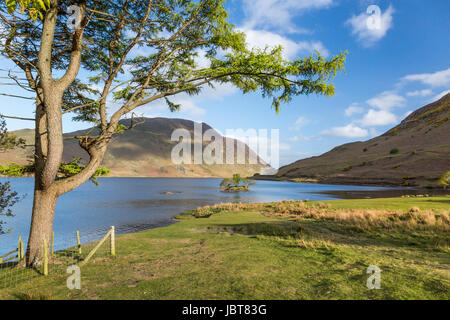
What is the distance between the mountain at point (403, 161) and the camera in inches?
3366

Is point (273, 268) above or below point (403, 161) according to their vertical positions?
below

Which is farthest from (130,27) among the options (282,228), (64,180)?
(282,228)

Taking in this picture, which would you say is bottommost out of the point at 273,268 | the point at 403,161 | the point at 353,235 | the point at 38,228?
the point at 353,235

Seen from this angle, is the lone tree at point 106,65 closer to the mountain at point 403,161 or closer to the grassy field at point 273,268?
the grassy field at point 273,268

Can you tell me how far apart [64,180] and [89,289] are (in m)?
4.22

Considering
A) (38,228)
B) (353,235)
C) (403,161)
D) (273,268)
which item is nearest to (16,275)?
(38,228)

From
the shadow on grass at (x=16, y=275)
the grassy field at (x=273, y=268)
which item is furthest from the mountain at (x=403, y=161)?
the shadow on grass at (x=16, y=275)

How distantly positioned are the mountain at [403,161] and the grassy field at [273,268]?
85669 mm

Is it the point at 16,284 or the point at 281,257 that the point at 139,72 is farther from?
the point at 281,257

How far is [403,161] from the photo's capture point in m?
97.9

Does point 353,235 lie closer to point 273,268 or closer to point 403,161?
point 273,268

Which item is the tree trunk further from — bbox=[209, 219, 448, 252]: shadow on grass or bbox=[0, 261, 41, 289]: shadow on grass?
bbox=[209, 219, 448, 252]: shadow on grass

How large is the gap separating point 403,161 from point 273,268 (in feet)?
378
